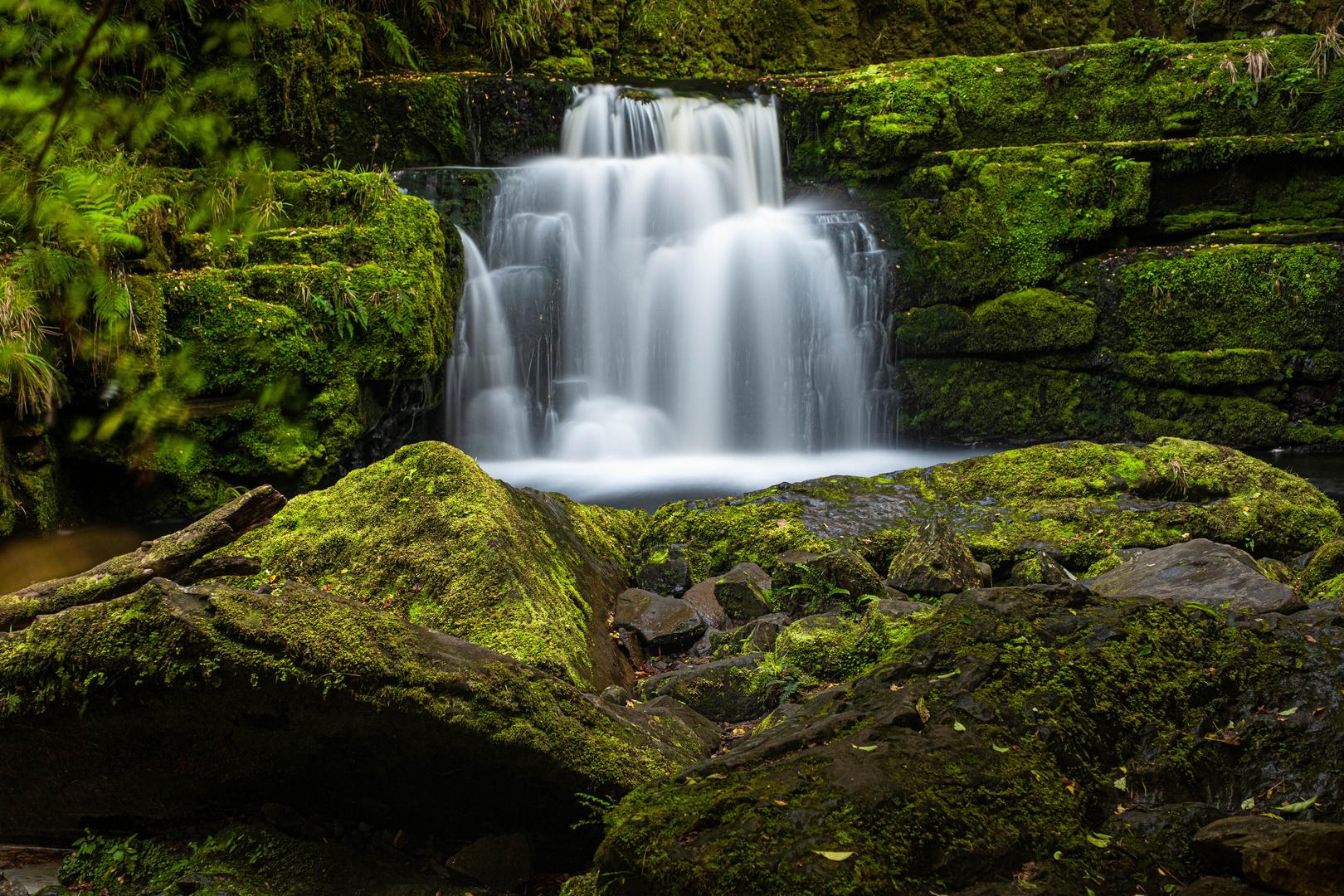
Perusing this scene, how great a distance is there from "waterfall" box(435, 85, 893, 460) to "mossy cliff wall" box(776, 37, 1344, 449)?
838 millimetres

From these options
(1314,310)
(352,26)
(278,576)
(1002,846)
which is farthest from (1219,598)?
Answer: (352,26)

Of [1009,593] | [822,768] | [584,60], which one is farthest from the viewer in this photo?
[584,60]

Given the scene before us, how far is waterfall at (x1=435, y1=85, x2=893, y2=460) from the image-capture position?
9.42 meters

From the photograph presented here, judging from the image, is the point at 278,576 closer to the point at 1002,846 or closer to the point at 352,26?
the point at 1002,846

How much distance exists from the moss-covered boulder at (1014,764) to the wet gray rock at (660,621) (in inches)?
66.4

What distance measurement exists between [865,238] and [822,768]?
9683 mm

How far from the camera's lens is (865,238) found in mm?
10258

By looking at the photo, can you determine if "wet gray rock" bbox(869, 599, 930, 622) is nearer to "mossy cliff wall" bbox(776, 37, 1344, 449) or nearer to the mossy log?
the mossy log

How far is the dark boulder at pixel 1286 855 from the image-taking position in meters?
1.12

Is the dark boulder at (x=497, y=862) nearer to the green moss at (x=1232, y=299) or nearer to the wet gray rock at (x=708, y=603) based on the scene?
the wet gray rock at (x=708, y=603)

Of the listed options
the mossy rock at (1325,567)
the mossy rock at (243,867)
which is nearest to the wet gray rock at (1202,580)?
the mossy rock at (1325,567)

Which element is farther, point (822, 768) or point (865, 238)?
point (865, 238)

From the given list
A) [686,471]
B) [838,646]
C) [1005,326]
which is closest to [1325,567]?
[838,646]

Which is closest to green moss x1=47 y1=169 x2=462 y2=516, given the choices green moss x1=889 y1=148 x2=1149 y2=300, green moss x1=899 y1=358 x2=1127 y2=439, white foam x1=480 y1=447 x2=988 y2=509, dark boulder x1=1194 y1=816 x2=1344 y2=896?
white foam x1=480 y1=447 x2=988 y2=509
